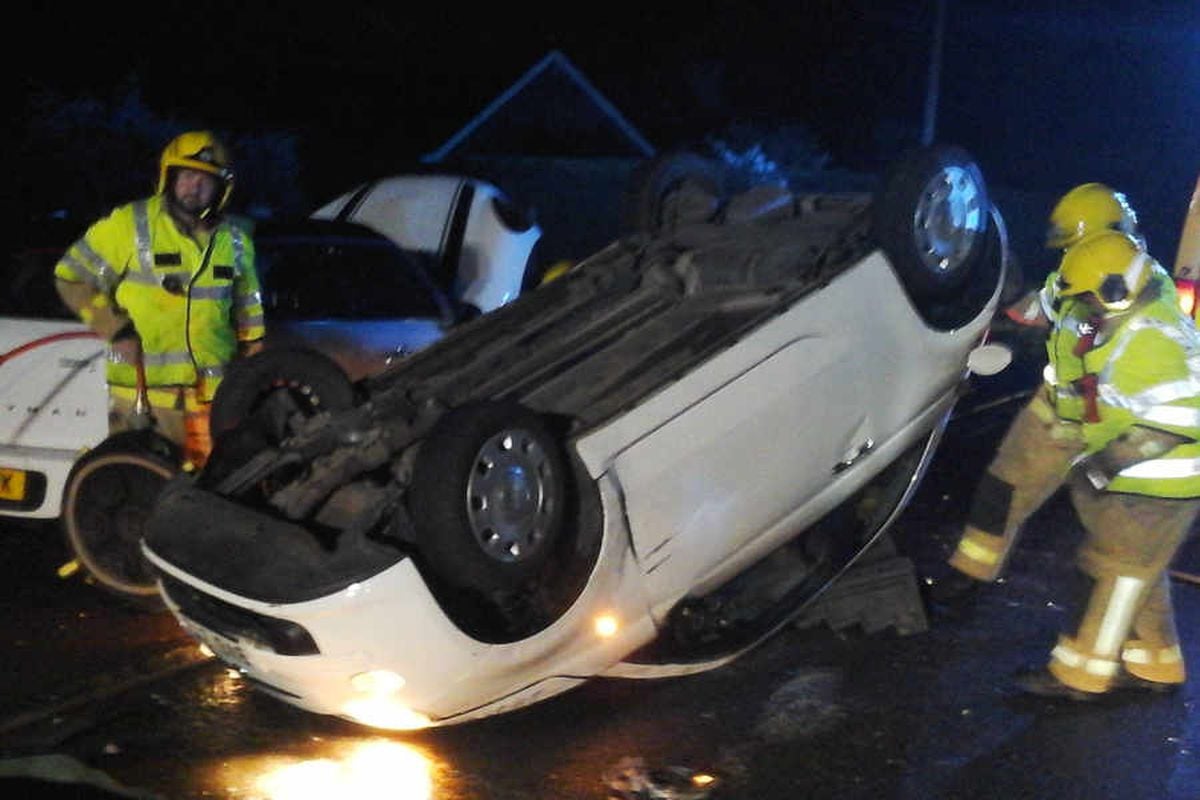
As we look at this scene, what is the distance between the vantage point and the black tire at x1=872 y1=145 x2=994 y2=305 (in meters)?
5.50

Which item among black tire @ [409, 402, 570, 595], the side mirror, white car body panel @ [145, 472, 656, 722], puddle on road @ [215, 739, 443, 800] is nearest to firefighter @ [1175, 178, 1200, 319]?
the side mirror

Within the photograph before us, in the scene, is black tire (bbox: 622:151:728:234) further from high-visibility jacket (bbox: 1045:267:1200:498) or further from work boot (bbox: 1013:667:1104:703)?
work boot (bbox: 1013:667:1104:703)

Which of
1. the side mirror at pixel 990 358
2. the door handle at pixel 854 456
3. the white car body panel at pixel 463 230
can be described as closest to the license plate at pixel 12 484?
the white car body panel at pixel 463 230

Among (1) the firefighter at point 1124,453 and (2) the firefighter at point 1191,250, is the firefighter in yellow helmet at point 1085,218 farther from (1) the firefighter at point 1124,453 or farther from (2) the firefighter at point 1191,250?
(2) the firefighter at point 1191,250

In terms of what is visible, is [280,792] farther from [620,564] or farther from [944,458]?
[944,458]

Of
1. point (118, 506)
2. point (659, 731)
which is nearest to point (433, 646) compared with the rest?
point (659, 731)

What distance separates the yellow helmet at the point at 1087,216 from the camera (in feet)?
18.4

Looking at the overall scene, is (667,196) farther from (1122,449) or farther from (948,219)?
(1122,449)

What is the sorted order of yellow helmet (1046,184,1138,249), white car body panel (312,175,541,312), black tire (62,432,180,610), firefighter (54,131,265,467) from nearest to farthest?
yellow helmet (1046,184,1138,249) → black tire (62,432,180,610) → firefighter (54,131,265,467) → white car body panel (312,175,541,312)

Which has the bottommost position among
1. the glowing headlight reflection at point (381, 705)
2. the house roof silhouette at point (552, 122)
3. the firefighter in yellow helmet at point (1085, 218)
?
the glowing headlight reflection at point (381, 705)

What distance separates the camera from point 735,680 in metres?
5.57

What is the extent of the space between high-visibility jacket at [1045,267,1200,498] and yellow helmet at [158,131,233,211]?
322 centimetres

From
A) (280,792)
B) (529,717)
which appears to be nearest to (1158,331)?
(529,717)

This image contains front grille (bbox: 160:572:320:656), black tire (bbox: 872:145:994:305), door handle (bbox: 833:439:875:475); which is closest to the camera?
front grille (bbox: 160:572:320:656)
